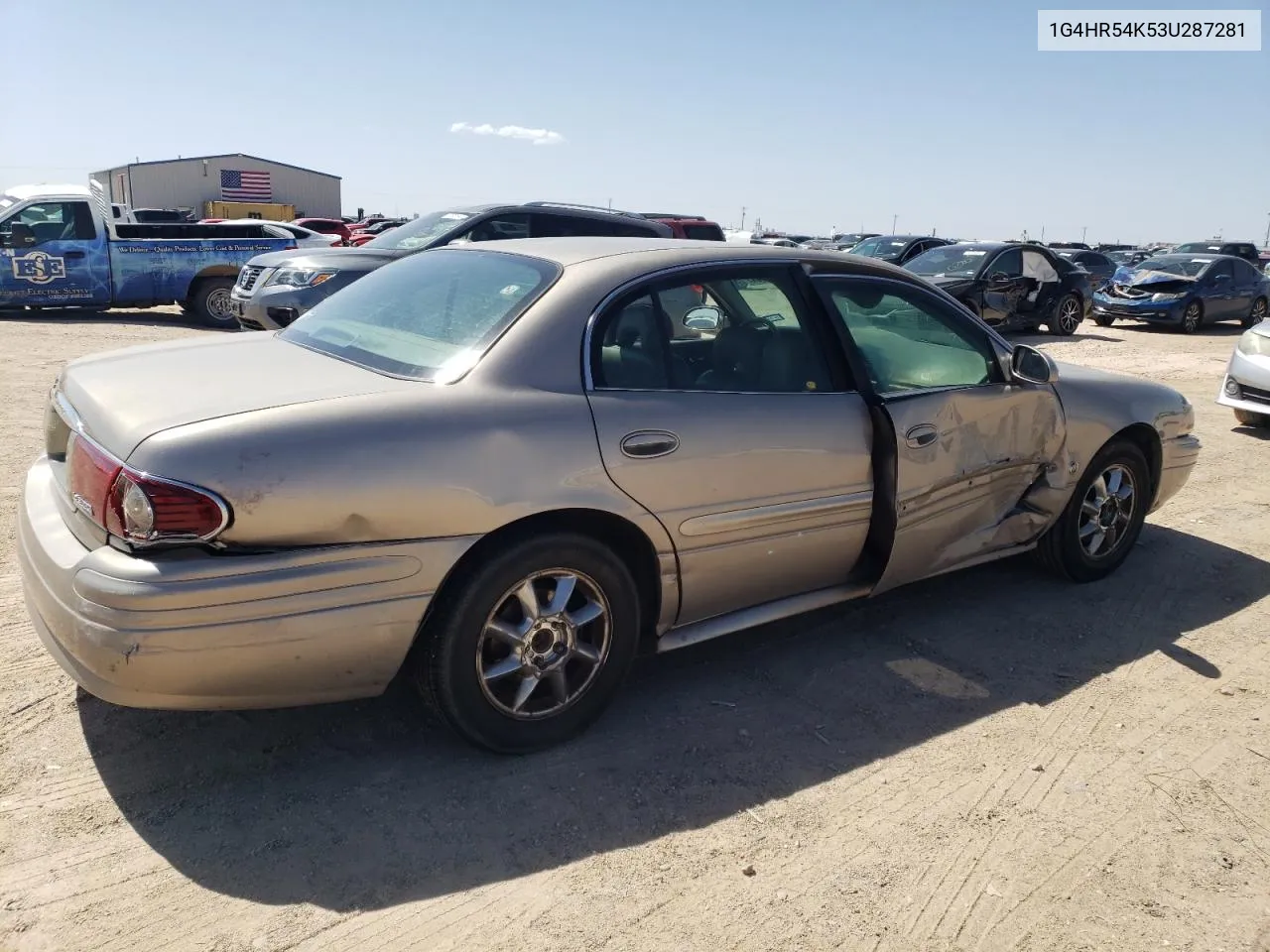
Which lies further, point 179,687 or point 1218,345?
point 1218,345

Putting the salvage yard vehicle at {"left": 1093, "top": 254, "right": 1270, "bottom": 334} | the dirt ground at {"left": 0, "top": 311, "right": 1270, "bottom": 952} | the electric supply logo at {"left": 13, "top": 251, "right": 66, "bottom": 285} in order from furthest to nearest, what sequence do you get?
the salvage yard vehicle at {"left": 1093, "top": 254, "right": 1270, "bottom": 334}, the electric supply logo at {"left": 13, "top": 251, "right": 66, "bottom": 285}, the dirt ground at {"left": 0, "top": 311, "right": 1270, "bottom": 952}

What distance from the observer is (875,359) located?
158 inches

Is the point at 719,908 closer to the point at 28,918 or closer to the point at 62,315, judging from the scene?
the point at 28,918

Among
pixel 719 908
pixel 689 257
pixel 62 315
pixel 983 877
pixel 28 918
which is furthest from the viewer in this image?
pixel 62 315

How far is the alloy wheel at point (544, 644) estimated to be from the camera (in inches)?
122

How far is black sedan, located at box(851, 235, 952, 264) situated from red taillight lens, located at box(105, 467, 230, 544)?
1804 cm

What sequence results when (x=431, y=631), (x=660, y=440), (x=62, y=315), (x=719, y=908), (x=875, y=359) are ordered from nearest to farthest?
(x=719, y=908) → (x=431, y=631) → (x=660, y=440) → (x=875, y=359) → (x=62, y=315)

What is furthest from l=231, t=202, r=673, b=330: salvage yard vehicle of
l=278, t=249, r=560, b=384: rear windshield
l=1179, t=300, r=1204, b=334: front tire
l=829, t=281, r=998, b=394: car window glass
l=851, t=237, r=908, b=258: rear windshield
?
l=1179, t=300, r=1204, b=334: front tire

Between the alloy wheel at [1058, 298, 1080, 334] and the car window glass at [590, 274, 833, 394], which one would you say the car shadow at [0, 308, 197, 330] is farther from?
the car window glass at [590, 274, 833, 394]

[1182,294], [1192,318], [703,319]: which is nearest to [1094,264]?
[1192,318]

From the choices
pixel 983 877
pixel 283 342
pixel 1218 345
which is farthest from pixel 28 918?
pixel 1218 345

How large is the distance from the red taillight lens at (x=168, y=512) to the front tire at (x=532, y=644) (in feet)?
2.24

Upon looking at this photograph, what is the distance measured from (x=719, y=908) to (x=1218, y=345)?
17.6 meters

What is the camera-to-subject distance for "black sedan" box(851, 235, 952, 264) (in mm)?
19797
